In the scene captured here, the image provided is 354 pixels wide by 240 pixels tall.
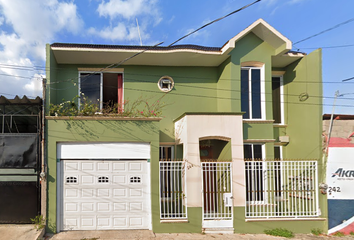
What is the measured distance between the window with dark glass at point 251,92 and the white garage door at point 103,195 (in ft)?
15.1

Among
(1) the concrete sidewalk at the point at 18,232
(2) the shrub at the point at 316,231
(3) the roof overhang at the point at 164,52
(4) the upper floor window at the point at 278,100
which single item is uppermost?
(3) the roof overhang at the point at 164,52

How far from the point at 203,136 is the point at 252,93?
3.02 metres

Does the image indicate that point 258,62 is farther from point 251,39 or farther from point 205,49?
point 205,49

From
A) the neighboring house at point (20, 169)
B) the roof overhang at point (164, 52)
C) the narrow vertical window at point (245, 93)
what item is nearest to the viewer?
the neighboring house at point (20, 169)

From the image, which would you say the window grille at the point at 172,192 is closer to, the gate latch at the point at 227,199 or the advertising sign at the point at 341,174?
the gate latch at the point at 227,199

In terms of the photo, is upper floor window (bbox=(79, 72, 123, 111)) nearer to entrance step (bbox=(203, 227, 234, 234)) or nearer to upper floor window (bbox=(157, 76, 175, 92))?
upper floor window (bbox=(157, 76, 175, 92))

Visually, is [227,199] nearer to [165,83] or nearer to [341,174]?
[341,174]

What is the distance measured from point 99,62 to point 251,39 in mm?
5806

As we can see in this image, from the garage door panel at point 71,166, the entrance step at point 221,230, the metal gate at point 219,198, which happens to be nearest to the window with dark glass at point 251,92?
the metal gate at point 219,198

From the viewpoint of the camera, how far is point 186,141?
7910 millimetres

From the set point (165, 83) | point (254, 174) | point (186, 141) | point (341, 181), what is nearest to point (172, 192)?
point (186, 141)

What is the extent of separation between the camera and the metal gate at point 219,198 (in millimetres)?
7684

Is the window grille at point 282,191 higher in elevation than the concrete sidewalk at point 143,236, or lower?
higher

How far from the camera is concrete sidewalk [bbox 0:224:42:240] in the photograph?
6.74m
